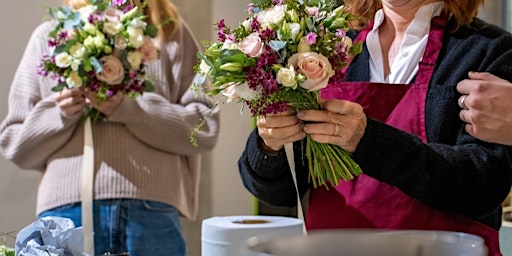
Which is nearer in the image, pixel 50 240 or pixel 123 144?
pixel 50 240

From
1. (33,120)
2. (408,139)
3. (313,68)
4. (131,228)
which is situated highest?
(313,68)

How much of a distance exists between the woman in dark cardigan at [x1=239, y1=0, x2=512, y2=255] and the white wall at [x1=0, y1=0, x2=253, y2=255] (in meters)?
0.80

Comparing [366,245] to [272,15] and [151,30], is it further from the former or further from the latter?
[151,30]

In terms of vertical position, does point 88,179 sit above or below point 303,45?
below

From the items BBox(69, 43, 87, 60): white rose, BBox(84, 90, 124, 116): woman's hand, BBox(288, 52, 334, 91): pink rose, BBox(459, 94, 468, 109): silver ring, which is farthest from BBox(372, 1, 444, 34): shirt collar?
BBox(84, 90, 124, 116): woman's hand

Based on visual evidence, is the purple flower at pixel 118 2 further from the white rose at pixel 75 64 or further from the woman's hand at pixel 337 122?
the woman's hand at pixel 337 122

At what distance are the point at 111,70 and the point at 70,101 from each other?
0.23 m

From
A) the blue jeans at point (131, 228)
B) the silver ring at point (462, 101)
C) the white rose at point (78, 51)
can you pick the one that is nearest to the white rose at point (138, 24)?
the white rose at point (78, 51)

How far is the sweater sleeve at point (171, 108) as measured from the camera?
6.52 ft

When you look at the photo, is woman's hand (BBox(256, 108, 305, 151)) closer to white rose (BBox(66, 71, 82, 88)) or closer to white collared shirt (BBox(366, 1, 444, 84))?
white collared shirt (BBox(366, 1, 444, 84))

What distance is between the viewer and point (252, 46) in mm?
1134

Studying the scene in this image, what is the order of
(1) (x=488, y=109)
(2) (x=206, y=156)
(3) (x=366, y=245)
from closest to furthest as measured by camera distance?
(3) (x=366, y=245) → (1) (x=488, y=109) → (2) (x=206, y=156)

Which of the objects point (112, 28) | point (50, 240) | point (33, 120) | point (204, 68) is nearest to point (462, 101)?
point (204, 68)

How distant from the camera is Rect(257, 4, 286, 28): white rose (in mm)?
1164
